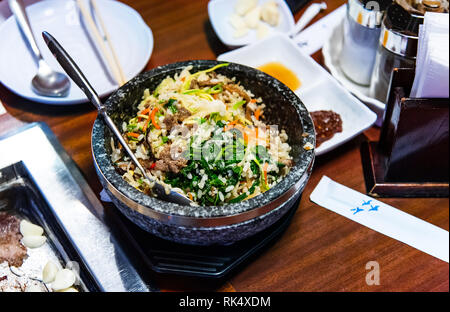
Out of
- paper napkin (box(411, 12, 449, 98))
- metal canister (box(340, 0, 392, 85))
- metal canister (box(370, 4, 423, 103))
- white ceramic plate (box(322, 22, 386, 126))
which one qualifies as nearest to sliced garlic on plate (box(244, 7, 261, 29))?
white ceramic plate (box(322, 22, 386, 126))

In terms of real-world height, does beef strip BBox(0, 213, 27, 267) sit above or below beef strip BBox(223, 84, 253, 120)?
below

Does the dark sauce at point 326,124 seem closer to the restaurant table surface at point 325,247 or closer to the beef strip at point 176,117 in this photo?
the restaurant table surface at point 325,247

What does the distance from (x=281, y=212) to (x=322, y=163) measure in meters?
0.46

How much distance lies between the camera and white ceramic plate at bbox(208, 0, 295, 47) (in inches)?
76.4

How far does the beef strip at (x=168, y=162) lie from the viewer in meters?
1.17

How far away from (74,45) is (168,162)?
3.54ft

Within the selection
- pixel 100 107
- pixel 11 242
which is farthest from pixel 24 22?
pixel 11 242

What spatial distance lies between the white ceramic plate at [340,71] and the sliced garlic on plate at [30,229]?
1266 mm

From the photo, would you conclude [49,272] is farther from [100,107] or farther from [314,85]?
[314,85]

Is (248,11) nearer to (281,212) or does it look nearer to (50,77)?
(50,77)

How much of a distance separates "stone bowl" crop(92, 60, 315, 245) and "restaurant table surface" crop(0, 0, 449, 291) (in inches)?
7.0

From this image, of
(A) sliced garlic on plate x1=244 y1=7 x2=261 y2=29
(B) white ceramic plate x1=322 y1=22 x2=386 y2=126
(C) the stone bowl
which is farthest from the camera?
(A) sliced garlic on plate x1=244 y1=7 x2=261 y2=29

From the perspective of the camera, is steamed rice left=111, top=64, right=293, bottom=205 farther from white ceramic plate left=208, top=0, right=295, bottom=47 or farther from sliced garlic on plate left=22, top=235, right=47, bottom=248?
white ceramic plate left=208, top=0, right=295, bottom=47

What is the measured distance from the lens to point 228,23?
2059 millimetres
